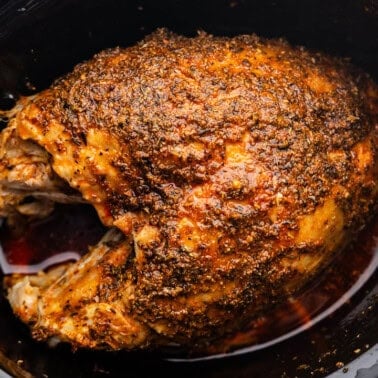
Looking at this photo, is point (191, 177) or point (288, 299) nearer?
point (191, 177)

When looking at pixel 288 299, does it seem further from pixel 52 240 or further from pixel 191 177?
pixel 52 240

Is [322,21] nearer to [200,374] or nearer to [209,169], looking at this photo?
[209,169]

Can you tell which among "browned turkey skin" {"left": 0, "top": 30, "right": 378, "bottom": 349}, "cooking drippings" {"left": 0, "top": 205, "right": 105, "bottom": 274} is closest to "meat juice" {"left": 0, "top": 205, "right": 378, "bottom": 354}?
"cooking drippings" {"left": 0, "top": 205, "right": 105, "bottom": 274}

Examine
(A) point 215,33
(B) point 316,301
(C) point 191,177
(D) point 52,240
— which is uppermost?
(A) point 215,33

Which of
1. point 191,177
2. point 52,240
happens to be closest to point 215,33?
point 191,177

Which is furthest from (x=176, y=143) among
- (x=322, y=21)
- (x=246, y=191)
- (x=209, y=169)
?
(x=322, y=21)

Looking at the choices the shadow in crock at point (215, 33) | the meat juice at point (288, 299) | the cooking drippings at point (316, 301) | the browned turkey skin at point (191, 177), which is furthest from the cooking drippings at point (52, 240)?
the cooking drippings at point (316, 301)

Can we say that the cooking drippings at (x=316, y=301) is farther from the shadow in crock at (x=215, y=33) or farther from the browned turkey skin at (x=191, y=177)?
the browned turkey skin at (x=191, y=177)
